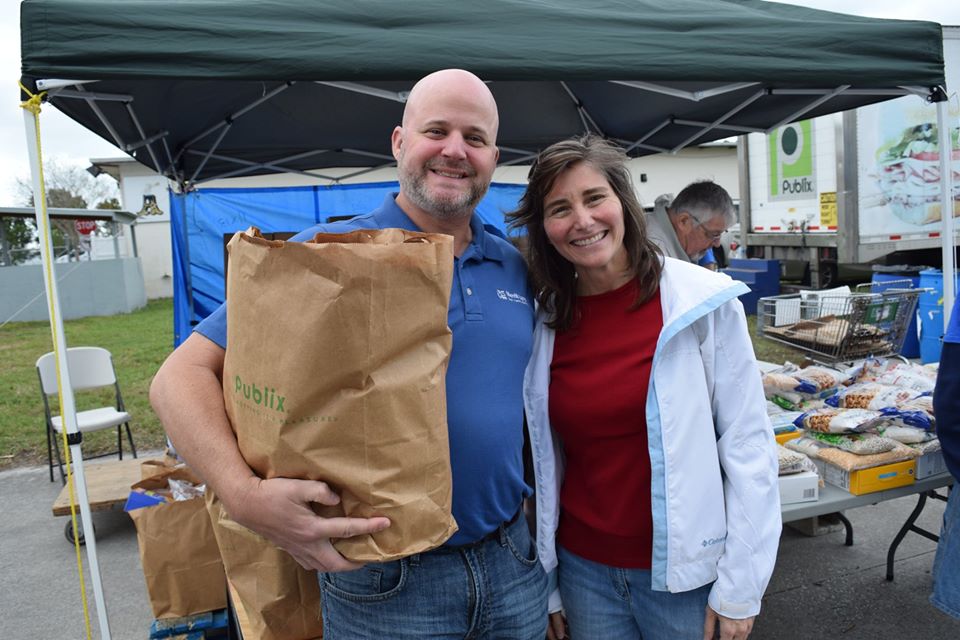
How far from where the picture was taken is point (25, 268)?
53.4 ft

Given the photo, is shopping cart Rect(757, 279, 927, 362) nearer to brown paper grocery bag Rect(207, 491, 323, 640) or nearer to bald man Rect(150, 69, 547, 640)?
bald man Rect(150, 69, 547, 640)

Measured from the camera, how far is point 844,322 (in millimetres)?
3219

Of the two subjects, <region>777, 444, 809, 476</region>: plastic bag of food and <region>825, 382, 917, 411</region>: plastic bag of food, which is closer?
<region>777, 444, 809, 476</region>: plastic bag of food

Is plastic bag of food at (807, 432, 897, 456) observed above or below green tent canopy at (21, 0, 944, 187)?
below

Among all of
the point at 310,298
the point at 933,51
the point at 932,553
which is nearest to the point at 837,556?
the point at 932,553

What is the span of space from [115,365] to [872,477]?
9740 mm

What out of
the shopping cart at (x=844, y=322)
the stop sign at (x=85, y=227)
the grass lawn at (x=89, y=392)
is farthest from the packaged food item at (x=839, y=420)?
the stop sign at (x=85, y=227)

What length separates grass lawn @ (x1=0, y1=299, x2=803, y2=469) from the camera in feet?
19.6

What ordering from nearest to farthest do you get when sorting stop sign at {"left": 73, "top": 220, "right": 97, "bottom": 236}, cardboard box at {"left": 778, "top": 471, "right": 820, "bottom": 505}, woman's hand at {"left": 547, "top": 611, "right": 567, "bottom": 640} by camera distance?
woman's hand at {"left": 547, "top": 611, "right": 567, "bottom": 640}
cardboard box at {"left": 778, "top": 471, "right": 820, "bottom": 505}
stop sign at {"left": 73, "top": 220, "right": 97, "bottom": 236}

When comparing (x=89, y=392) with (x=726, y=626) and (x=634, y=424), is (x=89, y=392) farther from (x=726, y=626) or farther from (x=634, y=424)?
(x=726, y=626)

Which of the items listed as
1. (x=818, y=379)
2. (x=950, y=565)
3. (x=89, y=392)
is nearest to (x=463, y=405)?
(x=950, y=565)

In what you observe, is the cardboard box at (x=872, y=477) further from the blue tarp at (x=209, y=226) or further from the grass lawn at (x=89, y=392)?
the grass lawn at (x=89, y=392)

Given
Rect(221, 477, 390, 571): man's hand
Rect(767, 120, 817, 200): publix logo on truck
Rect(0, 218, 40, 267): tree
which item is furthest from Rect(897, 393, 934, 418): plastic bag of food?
Rect(0, 218, 40, 267): tree

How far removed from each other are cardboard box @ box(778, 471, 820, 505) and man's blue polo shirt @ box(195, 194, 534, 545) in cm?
123
